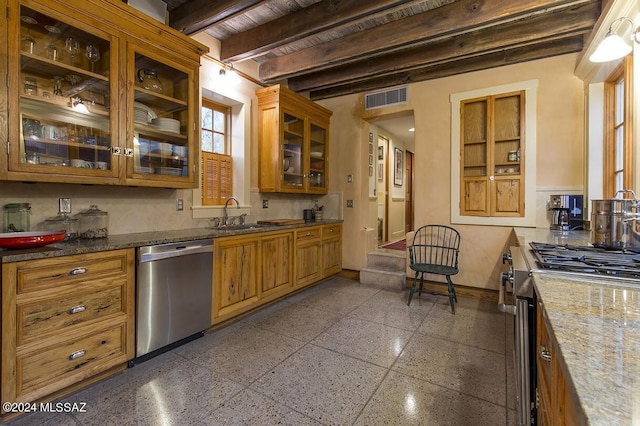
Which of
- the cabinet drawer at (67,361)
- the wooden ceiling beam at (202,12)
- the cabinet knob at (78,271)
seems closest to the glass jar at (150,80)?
the wooden ceiling beam at (202,12)

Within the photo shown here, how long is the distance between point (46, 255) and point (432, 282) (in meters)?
3.80

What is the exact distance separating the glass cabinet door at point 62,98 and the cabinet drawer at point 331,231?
260 centimetres

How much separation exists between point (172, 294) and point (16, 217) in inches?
42.6

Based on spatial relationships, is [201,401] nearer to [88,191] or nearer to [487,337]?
[88,191]

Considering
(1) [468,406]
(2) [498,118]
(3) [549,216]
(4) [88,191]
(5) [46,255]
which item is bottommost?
(1) [468,406]

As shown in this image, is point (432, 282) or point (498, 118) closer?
point (498, 118)

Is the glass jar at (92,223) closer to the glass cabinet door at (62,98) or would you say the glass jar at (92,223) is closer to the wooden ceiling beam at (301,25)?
the glass cabinet door at (62,98)

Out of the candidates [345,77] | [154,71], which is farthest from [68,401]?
[345,77]

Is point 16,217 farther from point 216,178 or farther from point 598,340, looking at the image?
point 598,340

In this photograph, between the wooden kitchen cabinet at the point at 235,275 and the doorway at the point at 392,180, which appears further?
the doorway at the point at 392,180

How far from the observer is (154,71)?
8.02 feet

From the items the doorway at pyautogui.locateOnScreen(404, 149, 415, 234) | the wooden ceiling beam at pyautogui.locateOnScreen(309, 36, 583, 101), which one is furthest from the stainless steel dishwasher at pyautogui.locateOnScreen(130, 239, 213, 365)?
the doorway at pyautogui.locateOnScreen(404, 149, 415, 234)

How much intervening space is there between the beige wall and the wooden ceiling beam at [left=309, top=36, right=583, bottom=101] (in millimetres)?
70

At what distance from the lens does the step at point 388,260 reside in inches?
162
